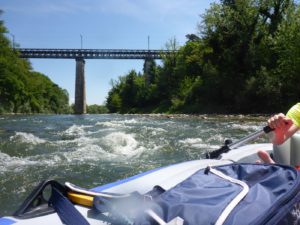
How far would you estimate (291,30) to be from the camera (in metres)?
23.7

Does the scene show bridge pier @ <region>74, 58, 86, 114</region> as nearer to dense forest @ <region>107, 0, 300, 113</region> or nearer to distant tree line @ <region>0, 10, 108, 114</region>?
distant tree line @ <region>0, 10, 108, 114</region>

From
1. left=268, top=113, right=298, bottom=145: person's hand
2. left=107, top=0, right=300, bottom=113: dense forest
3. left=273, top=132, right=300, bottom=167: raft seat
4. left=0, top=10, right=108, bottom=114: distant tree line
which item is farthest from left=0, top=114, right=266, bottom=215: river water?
left=0, top=10, right=108, bottom=114: distant tree line

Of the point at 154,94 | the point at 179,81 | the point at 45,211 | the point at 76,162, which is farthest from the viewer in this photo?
the point at 154,94

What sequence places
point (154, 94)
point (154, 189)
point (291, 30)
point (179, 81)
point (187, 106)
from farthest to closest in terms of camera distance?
point (154, 94)
point (179, 81)
point (187, 106)
point (291, 30)
point (154, 189)

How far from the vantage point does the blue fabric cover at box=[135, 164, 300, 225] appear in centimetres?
146

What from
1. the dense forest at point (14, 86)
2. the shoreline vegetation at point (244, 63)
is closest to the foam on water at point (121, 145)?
the shoreline vegetation at point (244, 63)

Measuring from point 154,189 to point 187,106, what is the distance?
93.8ft

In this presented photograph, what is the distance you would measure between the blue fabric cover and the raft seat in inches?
52.4

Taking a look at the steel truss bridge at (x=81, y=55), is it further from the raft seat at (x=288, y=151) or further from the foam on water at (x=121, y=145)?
the raft seat at (x=288, y=151)

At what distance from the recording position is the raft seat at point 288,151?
311 cm

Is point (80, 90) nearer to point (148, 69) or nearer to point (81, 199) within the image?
point (148, 69)

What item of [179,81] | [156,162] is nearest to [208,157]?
[156,162]

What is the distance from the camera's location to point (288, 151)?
10.3 feet

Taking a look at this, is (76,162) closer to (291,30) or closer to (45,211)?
Answer: (45,211)
